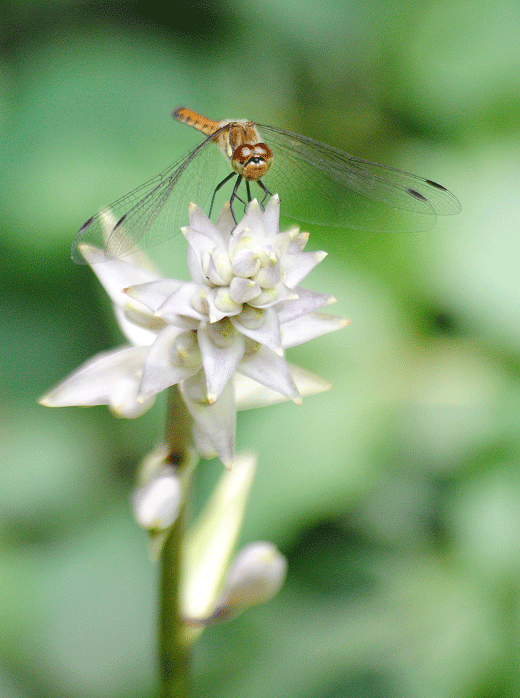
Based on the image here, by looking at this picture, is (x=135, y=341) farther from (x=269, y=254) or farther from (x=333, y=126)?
(x=333, y=126)

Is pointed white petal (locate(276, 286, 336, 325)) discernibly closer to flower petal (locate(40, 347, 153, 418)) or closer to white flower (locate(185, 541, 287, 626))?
flower petal (locate(40, 347, 153, 418))

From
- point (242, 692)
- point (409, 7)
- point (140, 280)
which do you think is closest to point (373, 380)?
point (242, 692)

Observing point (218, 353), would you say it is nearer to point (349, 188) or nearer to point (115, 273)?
point (115, 273)

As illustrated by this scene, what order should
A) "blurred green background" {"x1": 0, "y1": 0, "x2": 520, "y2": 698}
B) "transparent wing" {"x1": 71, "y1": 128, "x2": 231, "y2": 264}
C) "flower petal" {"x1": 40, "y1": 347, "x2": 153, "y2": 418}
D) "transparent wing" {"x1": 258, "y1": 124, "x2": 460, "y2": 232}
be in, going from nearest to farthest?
"flower petal" {"x1": 40, "y1": 347, "x2": 153, "y2": 418} → "transparent wing" {"x1": 71, "y1": 128, "x2": 231, "y2": 264} → "transparent wing" {"x1": 258, "y1": 124, "x2": 460, "y2": 232} → "blurred green background" {"x1": 0, "y1": 0, "x2": 520, "y2": 698}

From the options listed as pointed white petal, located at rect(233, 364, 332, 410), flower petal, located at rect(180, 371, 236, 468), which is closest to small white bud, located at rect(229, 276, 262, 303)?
flower petal, located at rect(180, 371, 236, 468)

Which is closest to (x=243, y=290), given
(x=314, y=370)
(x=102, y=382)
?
(x=102, y=382)

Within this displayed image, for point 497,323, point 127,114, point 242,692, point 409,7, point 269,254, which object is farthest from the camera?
point 409,7
